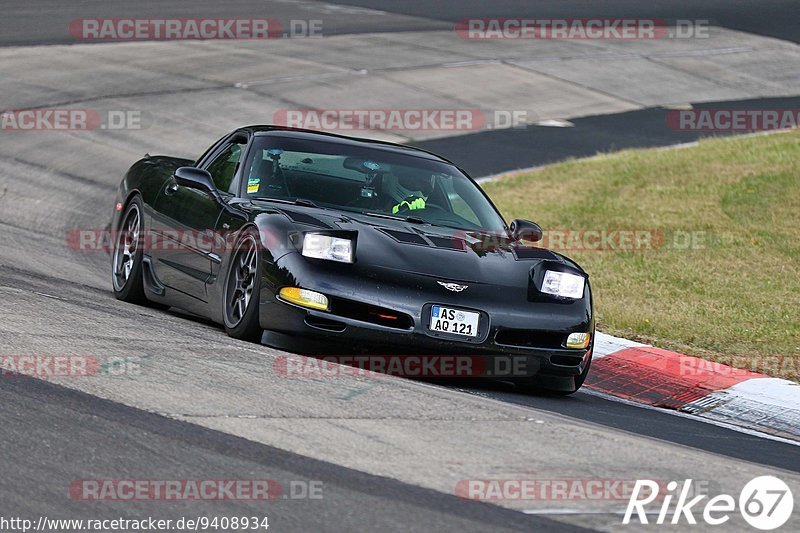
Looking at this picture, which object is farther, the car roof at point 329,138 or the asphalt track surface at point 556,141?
the asphalt track surface at point 556,141

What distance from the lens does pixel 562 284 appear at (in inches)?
307

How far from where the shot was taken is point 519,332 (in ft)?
24.8

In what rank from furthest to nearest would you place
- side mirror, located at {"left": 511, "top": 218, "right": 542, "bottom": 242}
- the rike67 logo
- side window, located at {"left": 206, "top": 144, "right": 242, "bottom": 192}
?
side window, located at {"left": 206, "top": 144, "right": 242, "bottom": 192} < side mirror, located at {"left": 511, "top": 218, "right": 542, "bottom": 242} < the rike67 logo

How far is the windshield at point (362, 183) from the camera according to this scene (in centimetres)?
851

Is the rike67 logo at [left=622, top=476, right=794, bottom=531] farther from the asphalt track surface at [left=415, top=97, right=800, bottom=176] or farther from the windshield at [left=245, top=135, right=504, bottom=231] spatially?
the asphalt track surface at [left=415, top=97, right=800, bottom=176]

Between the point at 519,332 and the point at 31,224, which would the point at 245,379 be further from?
the point at 31,224

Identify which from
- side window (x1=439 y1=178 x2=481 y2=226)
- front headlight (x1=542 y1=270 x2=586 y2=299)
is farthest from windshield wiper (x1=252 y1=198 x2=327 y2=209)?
front headlight (x1=542 y1=270 x2=586 y2=299)

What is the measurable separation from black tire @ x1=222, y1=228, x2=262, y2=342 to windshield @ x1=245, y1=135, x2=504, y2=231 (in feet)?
2.00

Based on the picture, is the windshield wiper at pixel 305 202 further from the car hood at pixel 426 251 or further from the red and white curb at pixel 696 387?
the red and white curb at pixel 696 387

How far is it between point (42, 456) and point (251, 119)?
15.0 meters

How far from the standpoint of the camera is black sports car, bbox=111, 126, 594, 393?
24.2ft

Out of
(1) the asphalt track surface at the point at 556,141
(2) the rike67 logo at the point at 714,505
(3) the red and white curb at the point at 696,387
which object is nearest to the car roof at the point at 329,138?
(3) the red and white curb at the point at 696,387

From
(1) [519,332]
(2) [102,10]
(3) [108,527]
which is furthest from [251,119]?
(3) [108,527]

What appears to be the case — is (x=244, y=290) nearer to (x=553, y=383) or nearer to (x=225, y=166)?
(x=225, y=166)
